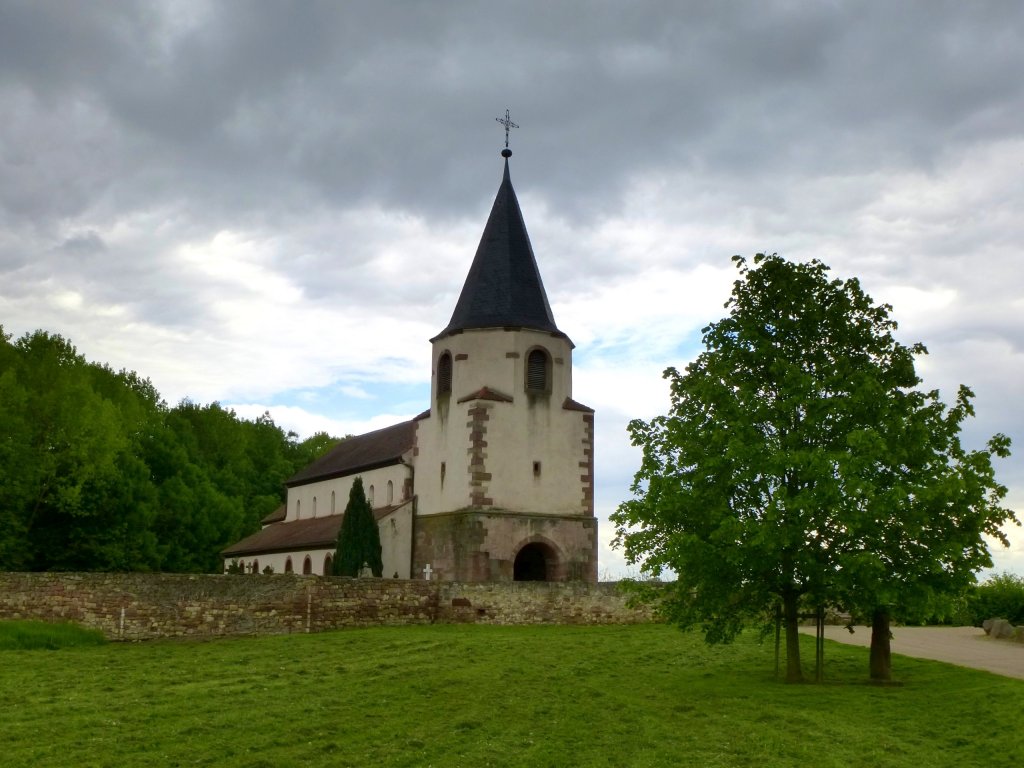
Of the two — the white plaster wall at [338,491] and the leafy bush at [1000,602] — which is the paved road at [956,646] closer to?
the leafy bush at [1000,602]

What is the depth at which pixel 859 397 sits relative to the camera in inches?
758

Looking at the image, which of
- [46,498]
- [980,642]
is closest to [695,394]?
[980,642]

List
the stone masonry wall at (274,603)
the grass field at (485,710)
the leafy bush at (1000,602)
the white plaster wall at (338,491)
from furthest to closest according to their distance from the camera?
the white plaster wall at (338,491) < the leafy bush at (1000,602) < the stone masonry wall at (274,603) < the grass field at (485,710)

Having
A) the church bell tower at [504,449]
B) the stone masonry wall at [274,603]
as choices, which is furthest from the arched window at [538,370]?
the stone masonry wall at [274,603]

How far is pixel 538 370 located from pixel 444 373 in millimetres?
3643

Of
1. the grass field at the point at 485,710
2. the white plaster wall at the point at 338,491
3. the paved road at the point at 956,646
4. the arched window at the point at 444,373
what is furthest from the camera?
the white plaster wall at the point at 338,491

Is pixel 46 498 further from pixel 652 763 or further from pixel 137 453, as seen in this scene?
pixel 652 763

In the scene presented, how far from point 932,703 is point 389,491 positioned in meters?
30.6

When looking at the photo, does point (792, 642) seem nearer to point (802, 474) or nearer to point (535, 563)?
point (802, 474)

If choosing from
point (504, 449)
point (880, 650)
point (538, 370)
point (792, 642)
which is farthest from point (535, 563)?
point (880, 650)

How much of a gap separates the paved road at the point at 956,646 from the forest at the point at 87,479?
29.0m

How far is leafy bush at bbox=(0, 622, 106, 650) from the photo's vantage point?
25.6 m

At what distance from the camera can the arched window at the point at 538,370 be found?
42.0 meters

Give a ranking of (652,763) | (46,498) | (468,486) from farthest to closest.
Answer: (46,498)
(468,486)
(652,763)
